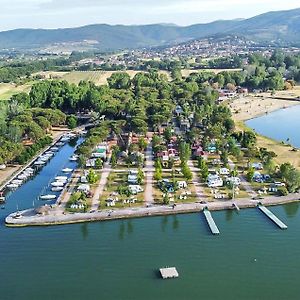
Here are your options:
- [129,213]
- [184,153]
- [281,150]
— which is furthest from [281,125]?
[129,213]

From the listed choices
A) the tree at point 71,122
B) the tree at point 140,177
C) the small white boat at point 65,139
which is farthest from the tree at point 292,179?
the tree at point 71,122

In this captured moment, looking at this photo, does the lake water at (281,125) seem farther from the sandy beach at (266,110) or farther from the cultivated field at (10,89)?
the cultivated field at (10,89)

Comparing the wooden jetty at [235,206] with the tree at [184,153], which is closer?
the wooden jetty at [235,206]

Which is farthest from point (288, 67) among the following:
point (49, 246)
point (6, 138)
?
point (49, 246)

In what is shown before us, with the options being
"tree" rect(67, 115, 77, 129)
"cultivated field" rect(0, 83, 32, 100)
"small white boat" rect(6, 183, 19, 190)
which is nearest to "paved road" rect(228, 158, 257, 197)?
"small white boat" rect(6, 183, 19, 190)

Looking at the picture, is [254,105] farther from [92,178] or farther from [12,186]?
[12,186]

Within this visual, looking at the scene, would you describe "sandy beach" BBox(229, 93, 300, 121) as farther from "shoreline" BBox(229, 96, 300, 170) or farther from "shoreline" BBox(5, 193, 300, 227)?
"shoreline" BBox(5, 193, 300, 227)
